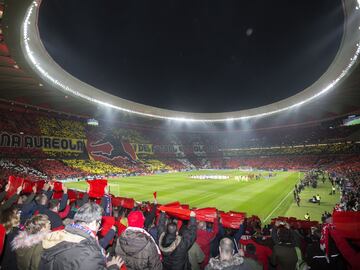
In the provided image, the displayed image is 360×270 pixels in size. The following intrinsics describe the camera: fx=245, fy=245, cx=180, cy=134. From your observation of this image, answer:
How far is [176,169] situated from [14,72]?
130ft

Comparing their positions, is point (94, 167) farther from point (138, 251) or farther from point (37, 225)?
point (138, 251)

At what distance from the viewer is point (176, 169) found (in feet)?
195

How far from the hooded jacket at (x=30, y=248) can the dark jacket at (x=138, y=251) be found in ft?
3.95

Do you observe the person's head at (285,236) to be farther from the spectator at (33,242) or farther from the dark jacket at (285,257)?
the spectator at (33,242)

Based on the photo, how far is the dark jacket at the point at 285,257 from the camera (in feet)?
15.2

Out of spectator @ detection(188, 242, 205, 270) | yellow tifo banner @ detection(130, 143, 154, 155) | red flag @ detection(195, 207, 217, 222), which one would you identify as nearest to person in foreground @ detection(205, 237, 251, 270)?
spectator @ detection(188, 242, 205, 270)

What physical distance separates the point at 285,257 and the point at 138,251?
2.90 m

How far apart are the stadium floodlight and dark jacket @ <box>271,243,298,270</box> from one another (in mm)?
19155

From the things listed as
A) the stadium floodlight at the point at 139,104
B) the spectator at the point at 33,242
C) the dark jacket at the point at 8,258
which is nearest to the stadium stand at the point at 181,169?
the dark jacket at the point at 8,258

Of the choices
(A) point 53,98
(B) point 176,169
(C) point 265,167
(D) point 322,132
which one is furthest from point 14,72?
(D) point 322,132

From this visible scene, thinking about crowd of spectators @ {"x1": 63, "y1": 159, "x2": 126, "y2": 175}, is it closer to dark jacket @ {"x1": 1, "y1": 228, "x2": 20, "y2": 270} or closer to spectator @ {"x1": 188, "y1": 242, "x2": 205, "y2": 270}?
dark jacket @ {"x1": 1, "y1": 228, "x2": 20, "y2": 270}

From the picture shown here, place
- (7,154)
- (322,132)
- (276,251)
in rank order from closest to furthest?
1. (276,251)
2. (7,154)
3. (322,132)

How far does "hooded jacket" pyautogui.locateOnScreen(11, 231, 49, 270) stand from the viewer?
11.9 feet

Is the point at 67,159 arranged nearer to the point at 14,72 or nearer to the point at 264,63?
the point at 14,72
